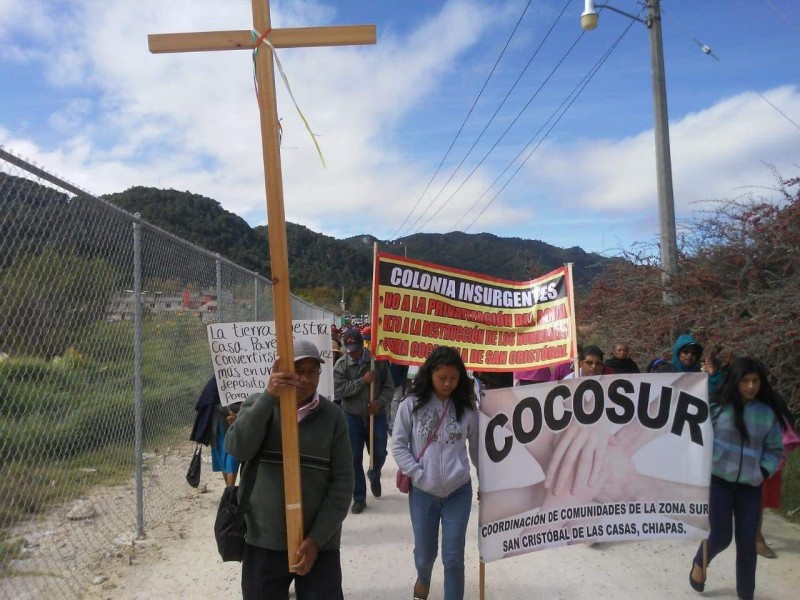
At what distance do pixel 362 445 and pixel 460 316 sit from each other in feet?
6.31

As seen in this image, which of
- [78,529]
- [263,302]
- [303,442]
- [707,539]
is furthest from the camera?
[263,302]

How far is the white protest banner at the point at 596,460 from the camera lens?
391 cm

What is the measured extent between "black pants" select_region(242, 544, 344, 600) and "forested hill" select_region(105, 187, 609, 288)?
1052 cm

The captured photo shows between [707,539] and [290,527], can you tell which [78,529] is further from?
[707,539]

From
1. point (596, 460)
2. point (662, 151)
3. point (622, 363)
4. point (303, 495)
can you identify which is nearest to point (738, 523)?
point (596, 460)

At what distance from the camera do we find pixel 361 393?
650cm

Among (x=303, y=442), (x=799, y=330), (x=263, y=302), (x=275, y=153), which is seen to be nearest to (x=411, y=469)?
(x=303, y=442)

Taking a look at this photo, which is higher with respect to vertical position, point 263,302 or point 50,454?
point 263,302

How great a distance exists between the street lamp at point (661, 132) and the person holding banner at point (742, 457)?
5.95 meters

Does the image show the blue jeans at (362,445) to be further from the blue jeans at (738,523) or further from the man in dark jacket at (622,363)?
the blue jeans at (738,523)

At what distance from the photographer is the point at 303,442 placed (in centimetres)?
275

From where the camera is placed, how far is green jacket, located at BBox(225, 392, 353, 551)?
2.66 meters

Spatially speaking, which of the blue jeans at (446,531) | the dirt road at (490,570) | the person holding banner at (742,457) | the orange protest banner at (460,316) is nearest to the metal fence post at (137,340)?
the dirt road at (490,570)

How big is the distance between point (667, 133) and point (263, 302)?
7657 mm
